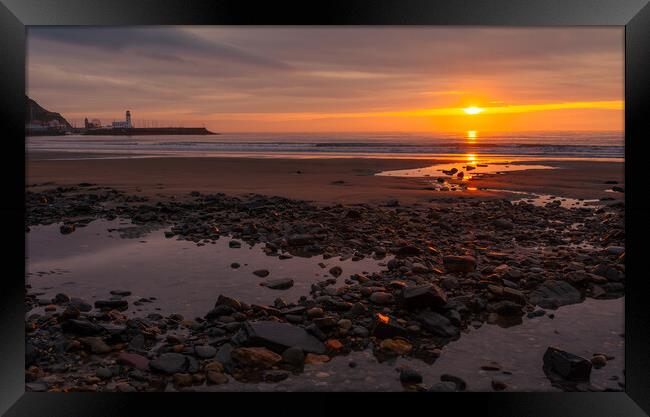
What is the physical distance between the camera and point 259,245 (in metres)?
8.30

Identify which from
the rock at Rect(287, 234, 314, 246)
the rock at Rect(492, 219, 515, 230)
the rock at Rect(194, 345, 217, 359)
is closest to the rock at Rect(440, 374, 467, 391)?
the rock at Rect(194, 345, 217, 359)

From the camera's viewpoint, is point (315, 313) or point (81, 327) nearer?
Result: point (81, 327)

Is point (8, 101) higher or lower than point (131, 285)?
higher

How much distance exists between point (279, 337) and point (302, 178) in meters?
12.3

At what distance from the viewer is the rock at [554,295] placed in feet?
19.4

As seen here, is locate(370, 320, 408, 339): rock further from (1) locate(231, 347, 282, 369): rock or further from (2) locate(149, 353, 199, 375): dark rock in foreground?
(2) locate(149, 353, 199, 375): dark rock in foreground

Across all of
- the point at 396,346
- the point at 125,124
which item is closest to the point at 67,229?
the point at 396,346

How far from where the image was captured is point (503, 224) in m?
9.60

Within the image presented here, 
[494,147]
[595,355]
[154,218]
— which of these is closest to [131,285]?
[154,218]

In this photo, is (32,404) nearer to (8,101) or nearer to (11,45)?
(8,101)

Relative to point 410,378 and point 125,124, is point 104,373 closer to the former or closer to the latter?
point 410,378

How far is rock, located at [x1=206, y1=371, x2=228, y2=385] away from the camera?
4254 mm

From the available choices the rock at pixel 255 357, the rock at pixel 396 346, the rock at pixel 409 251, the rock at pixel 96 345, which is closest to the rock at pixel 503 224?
the rock at pixel 409 251

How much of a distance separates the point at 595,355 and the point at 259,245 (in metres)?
4.81
